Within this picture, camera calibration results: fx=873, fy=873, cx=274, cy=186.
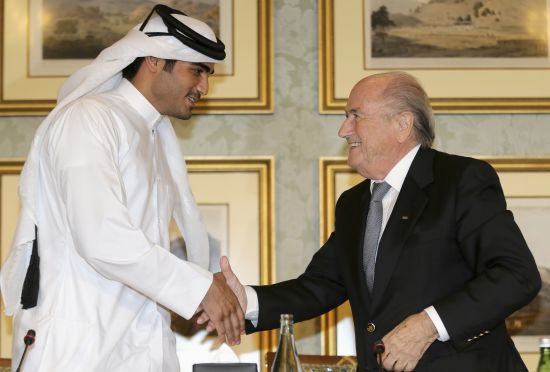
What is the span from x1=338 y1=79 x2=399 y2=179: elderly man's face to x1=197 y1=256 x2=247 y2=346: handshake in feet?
2.00

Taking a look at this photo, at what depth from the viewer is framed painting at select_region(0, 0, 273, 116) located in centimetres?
407

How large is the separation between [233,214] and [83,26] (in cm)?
114

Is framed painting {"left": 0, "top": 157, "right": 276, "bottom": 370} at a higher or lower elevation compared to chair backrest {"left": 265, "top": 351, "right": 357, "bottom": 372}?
higher

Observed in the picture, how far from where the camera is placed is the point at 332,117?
409 cm

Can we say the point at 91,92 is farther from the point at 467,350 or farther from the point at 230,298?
the point at 467,350

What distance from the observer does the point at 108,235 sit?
271 cm

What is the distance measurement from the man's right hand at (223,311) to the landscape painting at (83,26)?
153 cm

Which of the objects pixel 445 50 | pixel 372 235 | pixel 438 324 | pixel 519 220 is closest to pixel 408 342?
pixel 438 324

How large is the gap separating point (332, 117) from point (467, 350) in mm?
1730

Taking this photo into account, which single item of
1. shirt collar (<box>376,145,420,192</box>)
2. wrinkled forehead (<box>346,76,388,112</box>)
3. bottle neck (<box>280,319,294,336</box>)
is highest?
wrinkled forehead (<box>346,76,388,112</box>)

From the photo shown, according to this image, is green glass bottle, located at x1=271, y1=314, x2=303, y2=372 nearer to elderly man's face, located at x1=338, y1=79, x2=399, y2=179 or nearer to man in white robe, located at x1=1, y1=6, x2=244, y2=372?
man in white robe, located at x1=1, y1=6, x2=244, y2=372

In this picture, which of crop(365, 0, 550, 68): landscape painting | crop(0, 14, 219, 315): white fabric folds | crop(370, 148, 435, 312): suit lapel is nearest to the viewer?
crop(370, 148, 435, 312): suit lapel

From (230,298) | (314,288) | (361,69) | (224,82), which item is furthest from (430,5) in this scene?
(230,298)

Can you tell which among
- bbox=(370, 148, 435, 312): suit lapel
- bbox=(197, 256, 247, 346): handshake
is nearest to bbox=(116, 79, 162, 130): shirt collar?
bbox=(197, 256, 247, 346): handshake
